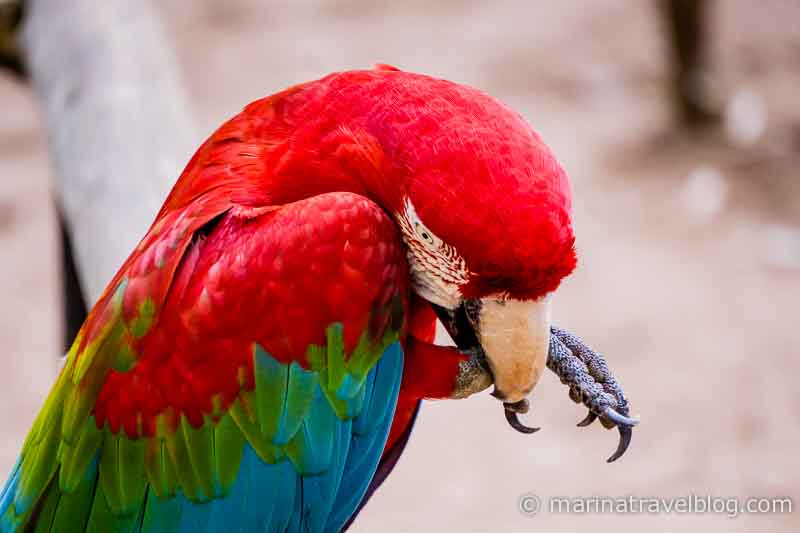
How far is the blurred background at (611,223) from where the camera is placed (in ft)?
8.64

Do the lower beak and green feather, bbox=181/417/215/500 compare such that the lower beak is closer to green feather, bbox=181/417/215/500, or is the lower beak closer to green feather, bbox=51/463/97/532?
green feather, bbox=181/417/215/500

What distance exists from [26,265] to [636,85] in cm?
241

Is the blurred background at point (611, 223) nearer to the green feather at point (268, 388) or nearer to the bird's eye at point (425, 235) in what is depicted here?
the green feather at point (268, 388)

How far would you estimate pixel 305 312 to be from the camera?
1124 millimetres

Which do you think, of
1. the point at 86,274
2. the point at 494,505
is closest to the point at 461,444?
the point at 494,505

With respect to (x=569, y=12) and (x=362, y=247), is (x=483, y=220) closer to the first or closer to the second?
(x=362, y=247)

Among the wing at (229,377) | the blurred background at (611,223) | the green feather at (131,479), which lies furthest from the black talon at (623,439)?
the blurred background at (611,223)

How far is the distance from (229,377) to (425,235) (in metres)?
0.26

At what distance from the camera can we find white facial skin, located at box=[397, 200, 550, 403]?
110cm

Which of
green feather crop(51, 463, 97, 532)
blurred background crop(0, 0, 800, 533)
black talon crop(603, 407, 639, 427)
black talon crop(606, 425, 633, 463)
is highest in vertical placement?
green feather crop(51, 463, 97, 532)

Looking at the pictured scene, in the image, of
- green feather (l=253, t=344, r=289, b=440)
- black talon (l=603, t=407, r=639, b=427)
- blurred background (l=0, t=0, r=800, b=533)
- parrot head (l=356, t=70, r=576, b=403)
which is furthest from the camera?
blurred background (l=0, t=0, r=800, b=533)

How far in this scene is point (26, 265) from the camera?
3.65 m

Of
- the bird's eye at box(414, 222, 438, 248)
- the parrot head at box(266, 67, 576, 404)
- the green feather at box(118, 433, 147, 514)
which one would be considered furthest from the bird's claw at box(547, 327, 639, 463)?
the green feather at box(118, 433, 147, 514)

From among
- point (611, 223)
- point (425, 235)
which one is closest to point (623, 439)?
point (425, 235)
